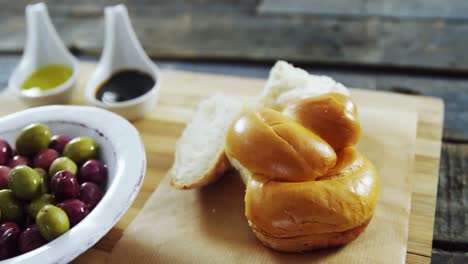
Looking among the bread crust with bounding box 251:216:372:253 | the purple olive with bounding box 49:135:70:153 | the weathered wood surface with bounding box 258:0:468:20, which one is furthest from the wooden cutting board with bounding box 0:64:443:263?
the weathered wood surface with bounding box 258:0:468:20

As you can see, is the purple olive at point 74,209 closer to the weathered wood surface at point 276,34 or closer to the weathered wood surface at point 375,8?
the weathered wood surface at point 276,34

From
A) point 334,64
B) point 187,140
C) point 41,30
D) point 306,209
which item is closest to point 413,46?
point 334,64

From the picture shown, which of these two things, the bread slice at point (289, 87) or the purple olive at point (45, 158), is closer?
the purple olive at point (45, 158)

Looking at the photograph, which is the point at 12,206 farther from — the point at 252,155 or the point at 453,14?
the point at 453,14

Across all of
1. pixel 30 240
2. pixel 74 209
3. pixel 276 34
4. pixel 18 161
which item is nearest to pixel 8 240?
pixel 30 240

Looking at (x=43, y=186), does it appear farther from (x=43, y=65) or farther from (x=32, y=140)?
(x=43, y=65)

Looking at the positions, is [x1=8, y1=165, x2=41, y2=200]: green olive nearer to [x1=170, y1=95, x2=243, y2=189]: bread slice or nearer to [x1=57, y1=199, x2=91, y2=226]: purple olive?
[x1=57, y1=199, x2=91, y2=226]: purple olive

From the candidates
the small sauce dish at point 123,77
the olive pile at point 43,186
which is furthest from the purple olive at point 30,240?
the small sauce dish at point 123,77
